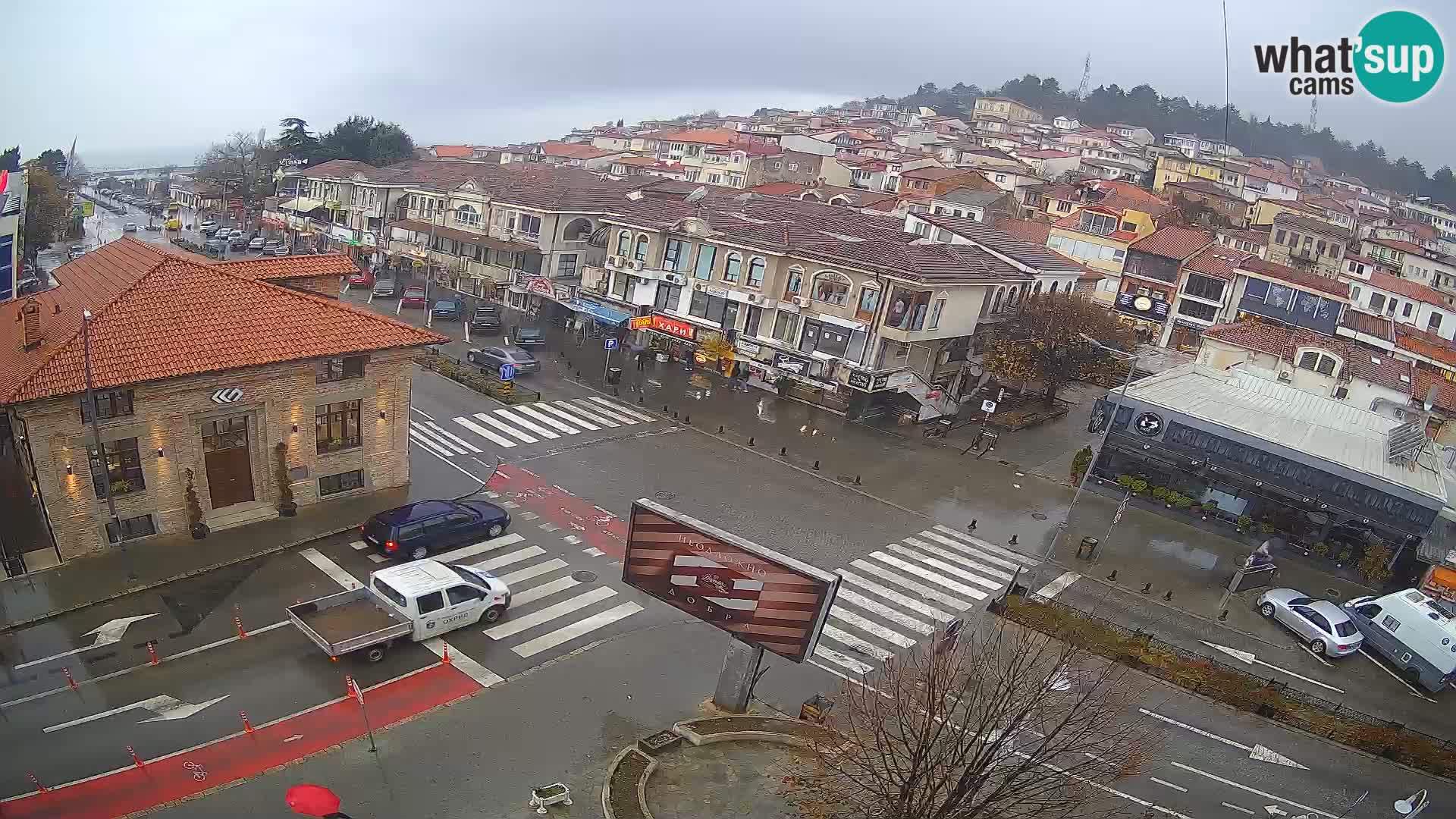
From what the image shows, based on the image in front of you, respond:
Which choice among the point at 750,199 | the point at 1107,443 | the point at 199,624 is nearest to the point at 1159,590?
the point at 1107,443

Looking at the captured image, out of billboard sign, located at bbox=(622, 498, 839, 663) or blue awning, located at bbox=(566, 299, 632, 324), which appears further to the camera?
blue awning, located at bbox=(566, 299, 632, 324)

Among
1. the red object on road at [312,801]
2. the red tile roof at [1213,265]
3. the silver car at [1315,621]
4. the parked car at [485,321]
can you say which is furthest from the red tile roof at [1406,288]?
the red object on road at [312,801]

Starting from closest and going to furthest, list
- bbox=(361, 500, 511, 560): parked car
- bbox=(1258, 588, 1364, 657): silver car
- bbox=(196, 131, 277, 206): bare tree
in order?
bbox=(361, 500, 511, 560): parked car → bbox=(1258, 588, 1364, 657): silver car → bbox=(196, 131, 277, 206): bare tree

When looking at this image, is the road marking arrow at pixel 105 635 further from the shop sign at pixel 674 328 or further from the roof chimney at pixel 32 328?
the shop sign at pixel 674 328

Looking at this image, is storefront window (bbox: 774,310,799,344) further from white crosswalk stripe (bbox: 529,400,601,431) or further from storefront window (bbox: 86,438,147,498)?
storefront window (bbox: 86,438,147,498)

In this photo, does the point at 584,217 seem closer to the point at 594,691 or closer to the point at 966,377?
the point at 966,377

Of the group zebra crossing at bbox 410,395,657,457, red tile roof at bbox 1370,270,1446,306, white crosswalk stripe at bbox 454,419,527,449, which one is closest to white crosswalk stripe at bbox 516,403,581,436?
zebra crossing at bbox 410,395,657,457

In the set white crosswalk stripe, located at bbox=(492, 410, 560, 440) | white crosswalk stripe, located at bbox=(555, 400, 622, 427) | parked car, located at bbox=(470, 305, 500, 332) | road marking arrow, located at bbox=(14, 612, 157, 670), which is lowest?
road marking arrow, located at bbox=(14, 612, 157, 670)
